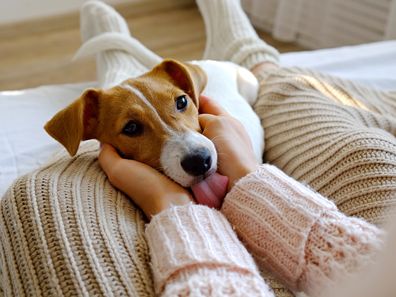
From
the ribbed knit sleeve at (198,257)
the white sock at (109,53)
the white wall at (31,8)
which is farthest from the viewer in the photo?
the white wall at (31,8)

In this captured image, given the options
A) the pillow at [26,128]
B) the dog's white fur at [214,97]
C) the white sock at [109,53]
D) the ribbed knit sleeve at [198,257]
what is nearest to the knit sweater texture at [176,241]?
the ribbed knit sleeve at [198,257]

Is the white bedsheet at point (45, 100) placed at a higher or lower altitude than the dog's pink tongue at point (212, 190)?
lower

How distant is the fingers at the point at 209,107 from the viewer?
3.63ft

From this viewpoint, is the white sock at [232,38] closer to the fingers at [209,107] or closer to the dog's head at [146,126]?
the fingers at [209,107]

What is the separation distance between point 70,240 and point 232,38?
3.57ft

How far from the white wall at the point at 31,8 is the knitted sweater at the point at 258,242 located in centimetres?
236

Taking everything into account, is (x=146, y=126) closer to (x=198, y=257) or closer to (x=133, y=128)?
(x=133, y=128)

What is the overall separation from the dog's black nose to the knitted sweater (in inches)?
3.0

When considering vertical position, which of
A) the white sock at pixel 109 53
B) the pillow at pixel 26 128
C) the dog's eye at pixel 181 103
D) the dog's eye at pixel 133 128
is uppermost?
the dog's eye at pixel 181 103

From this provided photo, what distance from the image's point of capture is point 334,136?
1.01 meters

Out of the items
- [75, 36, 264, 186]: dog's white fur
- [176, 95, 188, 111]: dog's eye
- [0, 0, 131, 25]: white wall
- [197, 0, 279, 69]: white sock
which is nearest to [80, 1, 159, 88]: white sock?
[75, 36, 264, 186]: dog's white fur

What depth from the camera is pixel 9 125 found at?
135cm

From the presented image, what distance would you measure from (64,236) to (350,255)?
391 mm

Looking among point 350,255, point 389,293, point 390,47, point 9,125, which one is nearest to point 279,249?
point 350,255
